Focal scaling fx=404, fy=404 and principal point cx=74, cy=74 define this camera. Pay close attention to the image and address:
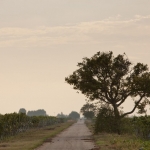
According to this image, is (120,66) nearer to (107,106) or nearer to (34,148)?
(107,106)

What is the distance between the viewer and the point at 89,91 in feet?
189

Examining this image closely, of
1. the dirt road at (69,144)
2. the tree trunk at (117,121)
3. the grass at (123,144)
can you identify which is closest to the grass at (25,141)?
the dirt road at (69,144)

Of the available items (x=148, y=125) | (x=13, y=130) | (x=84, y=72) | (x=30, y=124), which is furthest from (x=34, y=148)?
(x=30, y=124)

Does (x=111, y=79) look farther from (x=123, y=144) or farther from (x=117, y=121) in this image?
(x=123, y=144)

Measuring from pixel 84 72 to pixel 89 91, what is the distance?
305cm

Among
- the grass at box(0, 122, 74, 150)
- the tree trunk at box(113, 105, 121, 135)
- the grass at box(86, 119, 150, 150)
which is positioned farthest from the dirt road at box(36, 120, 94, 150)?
the tree trunk at box(113, 105, 121, 135)

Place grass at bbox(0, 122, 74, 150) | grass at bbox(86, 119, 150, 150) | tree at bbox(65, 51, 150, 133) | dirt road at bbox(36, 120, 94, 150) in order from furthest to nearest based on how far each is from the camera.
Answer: tree at bbox(65, 51, 150, 133) → grass at bbox(0, 122, 74, 150) → dirt road at bbox(36, 120, 94, 150) → grass at bbox(86, 119, 150, 150)

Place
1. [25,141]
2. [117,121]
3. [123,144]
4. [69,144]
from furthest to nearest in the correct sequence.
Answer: [117,121] < [25,141] < [69,144] < [123,144]

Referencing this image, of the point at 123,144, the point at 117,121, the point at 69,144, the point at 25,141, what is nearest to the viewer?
the point at 123,144

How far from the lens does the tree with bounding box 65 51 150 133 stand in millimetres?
55312

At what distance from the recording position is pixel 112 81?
56.2 m

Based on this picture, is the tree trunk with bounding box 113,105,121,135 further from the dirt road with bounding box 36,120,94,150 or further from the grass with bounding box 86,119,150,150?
the grass with bounding box 86,119,150,150

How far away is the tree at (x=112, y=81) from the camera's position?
181 feet

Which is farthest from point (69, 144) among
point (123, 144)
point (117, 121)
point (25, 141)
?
point (117, 121)
